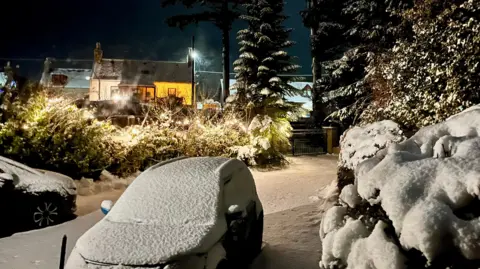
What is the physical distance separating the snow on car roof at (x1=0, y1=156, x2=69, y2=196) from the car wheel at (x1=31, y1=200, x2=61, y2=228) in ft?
0.84

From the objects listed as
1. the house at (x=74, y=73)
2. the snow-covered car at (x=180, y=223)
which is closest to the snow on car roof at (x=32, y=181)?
the snow-covered car at (x=180, y=223)

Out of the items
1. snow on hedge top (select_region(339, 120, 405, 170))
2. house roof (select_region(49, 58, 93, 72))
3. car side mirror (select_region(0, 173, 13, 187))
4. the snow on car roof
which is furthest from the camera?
house roof (select_region(49, 58, 93, 72))

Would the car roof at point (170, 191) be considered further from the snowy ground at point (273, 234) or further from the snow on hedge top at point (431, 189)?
the snow on hedge top at point (431, 189)

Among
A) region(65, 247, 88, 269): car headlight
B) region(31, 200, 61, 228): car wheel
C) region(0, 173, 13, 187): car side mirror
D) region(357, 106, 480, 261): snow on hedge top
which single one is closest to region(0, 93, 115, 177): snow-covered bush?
region(0, 173, 13, 187): car side mirror

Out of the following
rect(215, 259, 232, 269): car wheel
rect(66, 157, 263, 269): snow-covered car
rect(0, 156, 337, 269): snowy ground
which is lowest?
rect(0, 156, 337, 269): snowy ground

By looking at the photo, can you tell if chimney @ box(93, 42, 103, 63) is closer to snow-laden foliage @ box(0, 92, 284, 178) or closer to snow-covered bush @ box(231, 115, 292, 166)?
snow-laden foliage @ box(0, 92, 284, 178)

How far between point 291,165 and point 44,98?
971cm

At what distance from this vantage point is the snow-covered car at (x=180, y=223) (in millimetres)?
4004

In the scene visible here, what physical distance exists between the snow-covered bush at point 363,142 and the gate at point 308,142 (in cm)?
1156

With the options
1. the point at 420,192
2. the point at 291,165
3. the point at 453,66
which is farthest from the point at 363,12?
the point at 420,192

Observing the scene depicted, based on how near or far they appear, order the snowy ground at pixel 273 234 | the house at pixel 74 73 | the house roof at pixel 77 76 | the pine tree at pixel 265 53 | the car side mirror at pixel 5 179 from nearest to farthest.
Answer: the snowy ground at pixel 273 234 → the car side mirror at pixel 5 179 → the pine tree at pixel 265 53 → the house at pixel 74 73 → the house roof at pixel 77 76

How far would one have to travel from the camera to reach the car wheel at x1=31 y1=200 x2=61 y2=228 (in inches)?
298

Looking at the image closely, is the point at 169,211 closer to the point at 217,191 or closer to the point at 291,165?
→ the point at 217,191

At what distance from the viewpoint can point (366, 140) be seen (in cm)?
795
